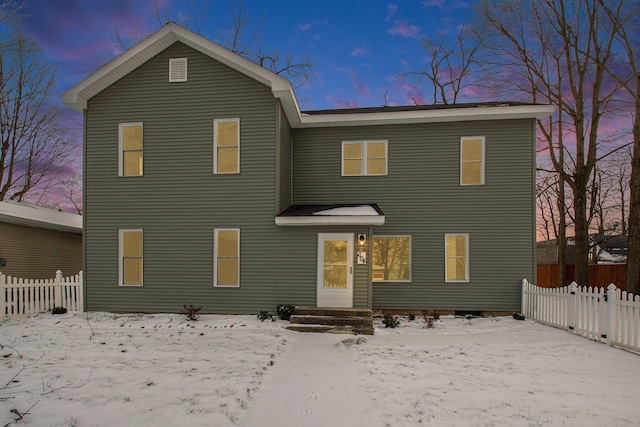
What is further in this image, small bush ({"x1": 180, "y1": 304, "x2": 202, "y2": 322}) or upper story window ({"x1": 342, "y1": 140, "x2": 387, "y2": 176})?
upper story window ({"x1": 342, "y1": 140, "x2": 387, "y2": 176})

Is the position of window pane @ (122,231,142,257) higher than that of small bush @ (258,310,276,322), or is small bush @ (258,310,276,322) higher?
window pane @ (122,231,142,257)

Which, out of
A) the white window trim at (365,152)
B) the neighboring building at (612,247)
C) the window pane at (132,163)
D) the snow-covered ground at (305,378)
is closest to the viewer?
the snow-covered ground at (305,378)

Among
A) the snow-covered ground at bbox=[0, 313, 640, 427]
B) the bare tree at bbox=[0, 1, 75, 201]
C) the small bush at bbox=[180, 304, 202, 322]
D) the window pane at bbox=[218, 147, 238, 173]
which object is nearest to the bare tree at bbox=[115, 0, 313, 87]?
the bare tree at bbox=[0, 1, 75, 201]

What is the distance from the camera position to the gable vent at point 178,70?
10867mm

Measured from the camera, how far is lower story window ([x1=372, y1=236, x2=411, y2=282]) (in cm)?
1148

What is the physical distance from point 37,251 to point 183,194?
7750 mm

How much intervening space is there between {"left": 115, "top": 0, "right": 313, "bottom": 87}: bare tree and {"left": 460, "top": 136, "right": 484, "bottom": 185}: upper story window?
11.0m

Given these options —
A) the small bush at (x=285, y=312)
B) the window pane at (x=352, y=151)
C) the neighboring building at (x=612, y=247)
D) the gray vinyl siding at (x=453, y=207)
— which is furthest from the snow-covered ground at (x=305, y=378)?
the neighboring building at (x=612, y=247)

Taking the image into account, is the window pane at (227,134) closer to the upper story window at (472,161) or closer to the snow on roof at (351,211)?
the snow on roof at (351,211)

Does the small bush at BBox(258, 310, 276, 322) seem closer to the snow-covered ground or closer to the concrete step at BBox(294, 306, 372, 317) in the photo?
the concrete step at BBox(294, 306, 372, 317)

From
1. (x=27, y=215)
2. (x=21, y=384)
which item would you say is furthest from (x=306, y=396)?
(x=27, y=215)

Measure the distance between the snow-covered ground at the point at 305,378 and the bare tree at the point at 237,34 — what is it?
1502cm

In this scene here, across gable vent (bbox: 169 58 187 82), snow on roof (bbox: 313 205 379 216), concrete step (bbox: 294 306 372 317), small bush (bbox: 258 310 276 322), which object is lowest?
small bush (bbox: 258 310 276 322)

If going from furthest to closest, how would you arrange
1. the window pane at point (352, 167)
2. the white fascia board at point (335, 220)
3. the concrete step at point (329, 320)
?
the window pane at point (352, 167)
the white fascia board at point (335, 220)
the concrete step at point (329, 320)
